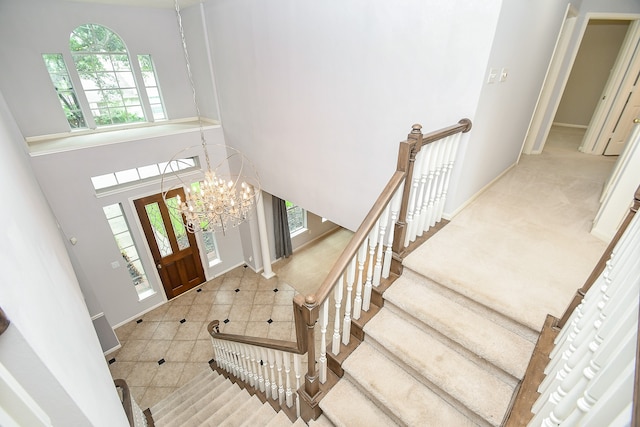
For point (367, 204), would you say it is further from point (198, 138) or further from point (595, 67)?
point (595, 67)

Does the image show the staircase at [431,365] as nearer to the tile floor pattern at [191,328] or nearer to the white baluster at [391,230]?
the white baluster at [391,230]

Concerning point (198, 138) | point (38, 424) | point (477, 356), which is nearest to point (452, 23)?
point (477, 356)

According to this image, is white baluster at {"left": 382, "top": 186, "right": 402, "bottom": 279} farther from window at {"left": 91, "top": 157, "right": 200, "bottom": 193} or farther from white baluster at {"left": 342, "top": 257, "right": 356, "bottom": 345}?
window at {"left": 91, "top": 157, "right": 200, "bottom": 193}

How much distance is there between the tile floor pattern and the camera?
15.1 ft

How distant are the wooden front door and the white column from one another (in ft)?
4.45

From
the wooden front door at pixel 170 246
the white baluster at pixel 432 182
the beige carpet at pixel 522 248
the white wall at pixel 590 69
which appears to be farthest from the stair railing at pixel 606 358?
the white wall at pixel 590 69

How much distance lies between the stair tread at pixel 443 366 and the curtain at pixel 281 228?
5.09 meters

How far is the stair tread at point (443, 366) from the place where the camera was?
1.70 m

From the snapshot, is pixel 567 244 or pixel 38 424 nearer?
pixel 38 424

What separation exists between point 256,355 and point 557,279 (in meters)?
2.54

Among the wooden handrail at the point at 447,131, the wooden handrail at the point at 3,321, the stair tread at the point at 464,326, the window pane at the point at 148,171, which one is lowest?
the window pane at the point at 148,171

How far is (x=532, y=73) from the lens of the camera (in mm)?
3311

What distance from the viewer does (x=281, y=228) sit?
285 inches

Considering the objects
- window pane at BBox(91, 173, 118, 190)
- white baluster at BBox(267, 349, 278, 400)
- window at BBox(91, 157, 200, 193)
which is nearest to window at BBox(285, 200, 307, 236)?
window at BBox(91, 157, 200, 193)
